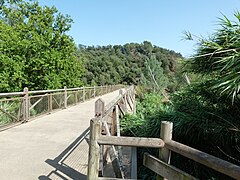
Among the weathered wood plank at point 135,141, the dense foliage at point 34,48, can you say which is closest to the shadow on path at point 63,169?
the weathered wood plank at point 135,141

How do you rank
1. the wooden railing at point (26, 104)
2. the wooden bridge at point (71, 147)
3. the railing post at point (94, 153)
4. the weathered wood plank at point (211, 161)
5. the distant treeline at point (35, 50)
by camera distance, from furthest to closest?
the distant treeline at point (35, 50)
the wooden railing at point (26, 104)
the railing post at point (94, 153)
the wooden bridge at point (71, 147)
the weathered wood plank at point (211, 161)

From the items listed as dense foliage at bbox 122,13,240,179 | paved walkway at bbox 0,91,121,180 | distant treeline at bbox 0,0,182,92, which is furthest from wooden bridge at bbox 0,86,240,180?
distant treeline at bbox 0,0,182,92

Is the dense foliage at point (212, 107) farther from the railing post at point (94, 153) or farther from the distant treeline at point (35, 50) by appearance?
the distant treeline at point (35, 50)

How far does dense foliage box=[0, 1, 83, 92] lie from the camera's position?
11.1 m

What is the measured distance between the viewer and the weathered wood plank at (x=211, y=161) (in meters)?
1.67

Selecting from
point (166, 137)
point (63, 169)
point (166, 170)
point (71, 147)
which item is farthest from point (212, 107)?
point (71, 147)

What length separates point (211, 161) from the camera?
6.01ft

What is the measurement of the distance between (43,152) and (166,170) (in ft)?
8.42

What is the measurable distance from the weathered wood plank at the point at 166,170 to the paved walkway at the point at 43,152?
1129 millimetres

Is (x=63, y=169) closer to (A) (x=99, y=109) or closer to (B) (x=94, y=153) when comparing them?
(A) (x=99, y=109)

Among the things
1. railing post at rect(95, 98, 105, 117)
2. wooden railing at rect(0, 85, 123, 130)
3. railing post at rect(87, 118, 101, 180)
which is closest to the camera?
→ railing post at rect(87, 118, 101, 180)

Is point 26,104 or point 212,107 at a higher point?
point 212,107

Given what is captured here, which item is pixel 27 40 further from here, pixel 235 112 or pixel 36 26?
pixel 235 112

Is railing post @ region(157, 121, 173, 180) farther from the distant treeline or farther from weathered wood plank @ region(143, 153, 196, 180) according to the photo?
the distant treeline
